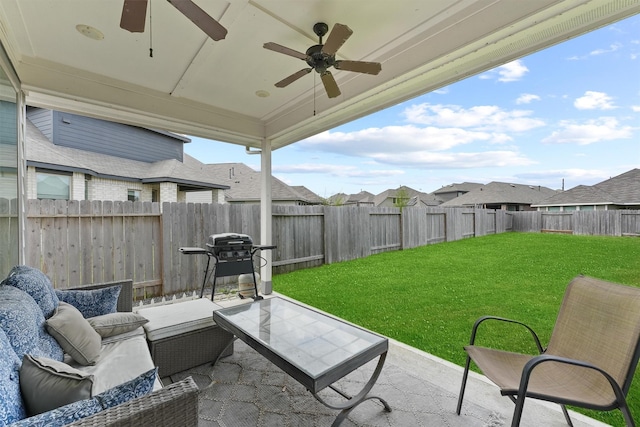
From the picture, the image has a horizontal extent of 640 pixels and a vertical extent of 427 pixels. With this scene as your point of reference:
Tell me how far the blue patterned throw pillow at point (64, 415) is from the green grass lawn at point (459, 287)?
269 cm

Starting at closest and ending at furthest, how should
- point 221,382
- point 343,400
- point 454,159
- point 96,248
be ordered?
point 343,400
point 221,382
point 96,248
point 454,159

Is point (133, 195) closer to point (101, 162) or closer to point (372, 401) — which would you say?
point (101, 162)

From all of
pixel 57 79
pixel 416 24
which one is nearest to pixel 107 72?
pixel 57 79

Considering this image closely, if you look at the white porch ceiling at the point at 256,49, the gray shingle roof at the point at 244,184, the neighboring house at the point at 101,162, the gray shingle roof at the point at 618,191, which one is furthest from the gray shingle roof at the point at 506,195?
the white porch ceiling at the point at 256,49

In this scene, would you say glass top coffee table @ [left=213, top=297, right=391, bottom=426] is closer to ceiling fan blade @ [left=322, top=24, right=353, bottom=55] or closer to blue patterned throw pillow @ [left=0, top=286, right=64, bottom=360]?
blue patterned throw pillow @ [left=0, top=286, right=64, bottom=360]

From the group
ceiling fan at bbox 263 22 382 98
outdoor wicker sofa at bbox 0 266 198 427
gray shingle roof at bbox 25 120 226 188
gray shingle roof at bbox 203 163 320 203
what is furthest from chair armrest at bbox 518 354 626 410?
gray shingle roof at bbox 203 163 320 203

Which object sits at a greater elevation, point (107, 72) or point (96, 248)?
point (107, 72)

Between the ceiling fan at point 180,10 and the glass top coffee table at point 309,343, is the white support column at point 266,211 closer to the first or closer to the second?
the glass top coffee table at point 309,343

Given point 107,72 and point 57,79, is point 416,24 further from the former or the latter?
point 57,79

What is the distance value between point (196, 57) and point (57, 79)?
1579 mm

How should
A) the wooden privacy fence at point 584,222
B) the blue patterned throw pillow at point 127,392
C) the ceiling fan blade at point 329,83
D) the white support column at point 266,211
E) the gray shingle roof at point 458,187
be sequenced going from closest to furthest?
the blue patterned throw pillow at point 127,392 < the ceiling fan blade at point 329,83 < the white support column at point 266,211 < the wooden privacy fence at point 584,222 < the gray shingle roof at point 458,187

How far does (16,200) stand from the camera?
8.42 ft

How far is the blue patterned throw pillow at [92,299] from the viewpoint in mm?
2199

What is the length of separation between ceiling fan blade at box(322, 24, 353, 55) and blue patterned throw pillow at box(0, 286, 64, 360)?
7.90ft
